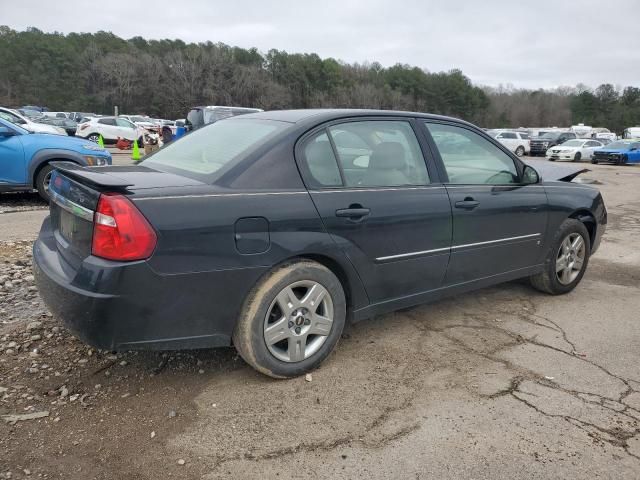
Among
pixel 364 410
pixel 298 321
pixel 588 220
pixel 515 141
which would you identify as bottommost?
pixel 364 410

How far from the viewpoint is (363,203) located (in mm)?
3191

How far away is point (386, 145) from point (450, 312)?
1.60 metres

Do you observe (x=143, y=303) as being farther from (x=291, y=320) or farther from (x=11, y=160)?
(x=11, y=160)

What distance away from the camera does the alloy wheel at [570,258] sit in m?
4.68

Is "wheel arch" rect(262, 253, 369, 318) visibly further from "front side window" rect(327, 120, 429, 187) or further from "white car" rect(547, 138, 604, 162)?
"white car" rect(547, 138, 604, 162)

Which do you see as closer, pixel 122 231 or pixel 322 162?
pixel 122 231

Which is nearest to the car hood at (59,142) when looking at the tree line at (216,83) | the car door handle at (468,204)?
the car door handle at (468,204)

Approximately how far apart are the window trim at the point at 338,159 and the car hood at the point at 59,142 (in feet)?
19.9

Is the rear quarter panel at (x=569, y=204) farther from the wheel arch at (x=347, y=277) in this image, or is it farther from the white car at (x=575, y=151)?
the white car at (x=575, y=151)

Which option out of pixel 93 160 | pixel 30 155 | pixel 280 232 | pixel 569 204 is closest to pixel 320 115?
pixel 280 232

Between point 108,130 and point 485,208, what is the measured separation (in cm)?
2526

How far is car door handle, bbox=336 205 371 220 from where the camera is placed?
10.1ft

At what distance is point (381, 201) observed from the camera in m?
3.28

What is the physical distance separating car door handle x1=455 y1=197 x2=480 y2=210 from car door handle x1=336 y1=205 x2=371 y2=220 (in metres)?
0.86
